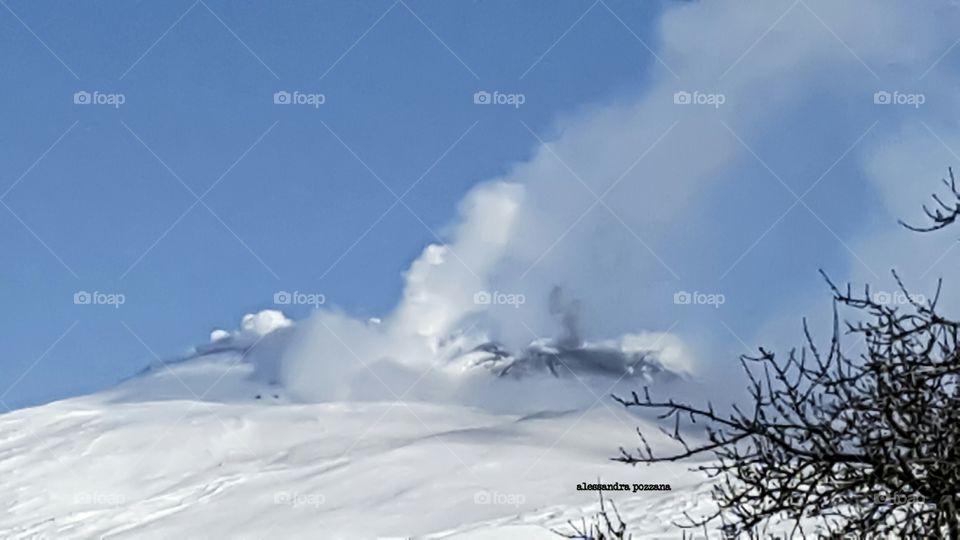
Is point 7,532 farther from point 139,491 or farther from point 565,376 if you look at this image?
point 565,376

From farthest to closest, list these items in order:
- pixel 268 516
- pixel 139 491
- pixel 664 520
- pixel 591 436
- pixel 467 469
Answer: pixel 591 436 → pixel 139 491 → pixel 467 469 → pixel 268 516 → pixel 664 520

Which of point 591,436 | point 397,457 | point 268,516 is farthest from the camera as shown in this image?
point 591,436

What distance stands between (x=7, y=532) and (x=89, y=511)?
10.4 feet

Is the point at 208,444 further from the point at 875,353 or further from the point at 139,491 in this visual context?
the point at 875,353

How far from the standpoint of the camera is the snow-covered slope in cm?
3544

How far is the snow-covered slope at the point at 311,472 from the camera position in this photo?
35438 millimetres

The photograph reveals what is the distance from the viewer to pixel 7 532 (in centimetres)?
5075

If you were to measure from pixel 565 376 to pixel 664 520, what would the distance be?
149377 mm

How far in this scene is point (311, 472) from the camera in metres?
52.4

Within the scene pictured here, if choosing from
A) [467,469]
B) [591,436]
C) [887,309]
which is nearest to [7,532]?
[467,469]

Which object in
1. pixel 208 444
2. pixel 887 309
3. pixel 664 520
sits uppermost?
pixel 208 444

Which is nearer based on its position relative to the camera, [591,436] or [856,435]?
[856,435]

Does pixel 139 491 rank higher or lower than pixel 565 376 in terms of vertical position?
lower

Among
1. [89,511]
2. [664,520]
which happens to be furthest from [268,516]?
[664,520]
